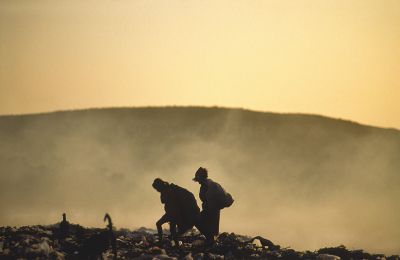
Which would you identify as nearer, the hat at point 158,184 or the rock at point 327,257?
the hat at point 158,184

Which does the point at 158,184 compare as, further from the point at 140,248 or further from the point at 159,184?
the point at 140,248

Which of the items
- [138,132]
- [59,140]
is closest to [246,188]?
[138,132]

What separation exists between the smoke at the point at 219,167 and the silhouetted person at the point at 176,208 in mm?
59091

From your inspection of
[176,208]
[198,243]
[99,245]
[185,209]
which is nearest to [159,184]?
[176,208]

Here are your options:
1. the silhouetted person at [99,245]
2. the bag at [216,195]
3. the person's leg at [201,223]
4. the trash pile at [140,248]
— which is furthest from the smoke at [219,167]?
the silhouetted person at [99,245]

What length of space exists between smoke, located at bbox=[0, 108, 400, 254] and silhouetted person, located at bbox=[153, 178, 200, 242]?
194 ft

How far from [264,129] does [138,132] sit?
61.8 feet

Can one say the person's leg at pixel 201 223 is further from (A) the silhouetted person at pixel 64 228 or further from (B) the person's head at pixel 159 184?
(A) the silhouetted person at pixel 64 228

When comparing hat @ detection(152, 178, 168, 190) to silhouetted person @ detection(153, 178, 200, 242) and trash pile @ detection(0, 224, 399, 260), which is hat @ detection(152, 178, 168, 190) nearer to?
silhouetted person @ detection(153, 178, 200, 242)

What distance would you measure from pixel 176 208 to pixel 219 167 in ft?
267

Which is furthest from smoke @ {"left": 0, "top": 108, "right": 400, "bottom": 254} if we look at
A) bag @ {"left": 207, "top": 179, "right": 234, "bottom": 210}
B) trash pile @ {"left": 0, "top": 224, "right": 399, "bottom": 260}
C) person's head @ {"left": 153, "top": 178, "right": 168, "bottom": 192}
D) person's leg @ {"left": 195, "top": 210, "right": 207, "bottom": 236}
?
person's head @ {"left": 153, "top": 178, "right": 168, "bottom": 192}

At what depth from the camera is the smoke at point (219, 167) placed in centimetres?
8712

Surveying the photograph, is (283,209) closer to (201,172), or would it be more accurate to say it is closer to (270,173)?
(270,173)

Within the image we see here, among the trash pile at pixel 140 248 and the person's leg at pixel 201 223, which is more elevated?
the person's leg at pixel 201 223
